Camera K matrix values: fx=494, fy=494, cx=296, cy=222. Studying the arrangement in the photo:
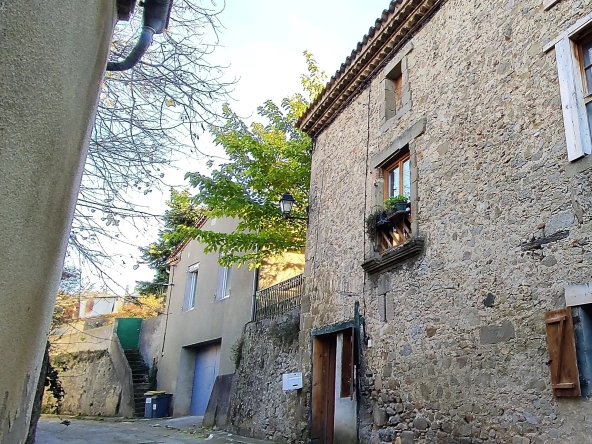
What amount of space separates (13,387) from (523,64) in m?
5.56

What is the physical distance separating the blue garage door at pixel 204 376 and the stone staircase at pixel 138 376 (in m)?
1.80

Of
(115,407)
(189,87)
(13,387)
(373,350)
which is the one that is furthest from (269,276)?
(13,387)

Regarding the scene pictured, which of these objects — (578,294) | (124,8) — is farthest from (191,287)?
(124,8)

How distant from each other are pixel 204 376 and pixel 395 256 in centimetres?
1017

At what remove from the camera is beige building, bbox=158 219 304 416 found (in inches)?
505

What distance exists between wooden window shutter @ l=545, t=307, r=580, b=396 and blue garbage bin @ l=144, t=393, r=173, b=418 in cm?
1307

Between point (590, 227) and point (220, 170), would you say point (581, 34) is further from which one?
point (220, 170)

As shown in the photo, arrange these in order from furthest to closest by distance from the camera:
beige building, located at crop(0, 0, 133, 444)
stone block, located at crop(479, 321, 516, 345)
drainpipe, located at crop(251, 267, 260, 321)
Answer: drainpipe, located at crop(251, 267, 260, 321) < stone block, located at crop(479, 321, 516, 345) < beige building, located at crop(0, 0, 133, 444)

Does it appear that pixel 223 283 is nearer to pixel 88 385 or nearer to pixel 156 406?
pixel 156 406

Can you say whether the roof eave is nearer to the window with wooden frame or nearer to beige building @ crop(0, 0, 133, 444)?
the window with wooden frame

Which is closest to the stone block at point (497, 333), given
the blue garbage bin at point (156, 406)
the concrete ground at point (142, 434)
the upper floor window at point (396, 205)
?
the upper floor window at point (396, 205)

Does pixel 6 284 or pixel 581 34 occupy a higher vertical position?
pixel 581 34

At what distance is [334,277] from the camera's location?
333 inches

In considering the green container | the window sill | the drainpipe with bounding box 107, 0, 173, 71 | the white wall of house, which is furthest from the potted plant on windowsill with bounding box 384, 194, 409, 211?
the green container
